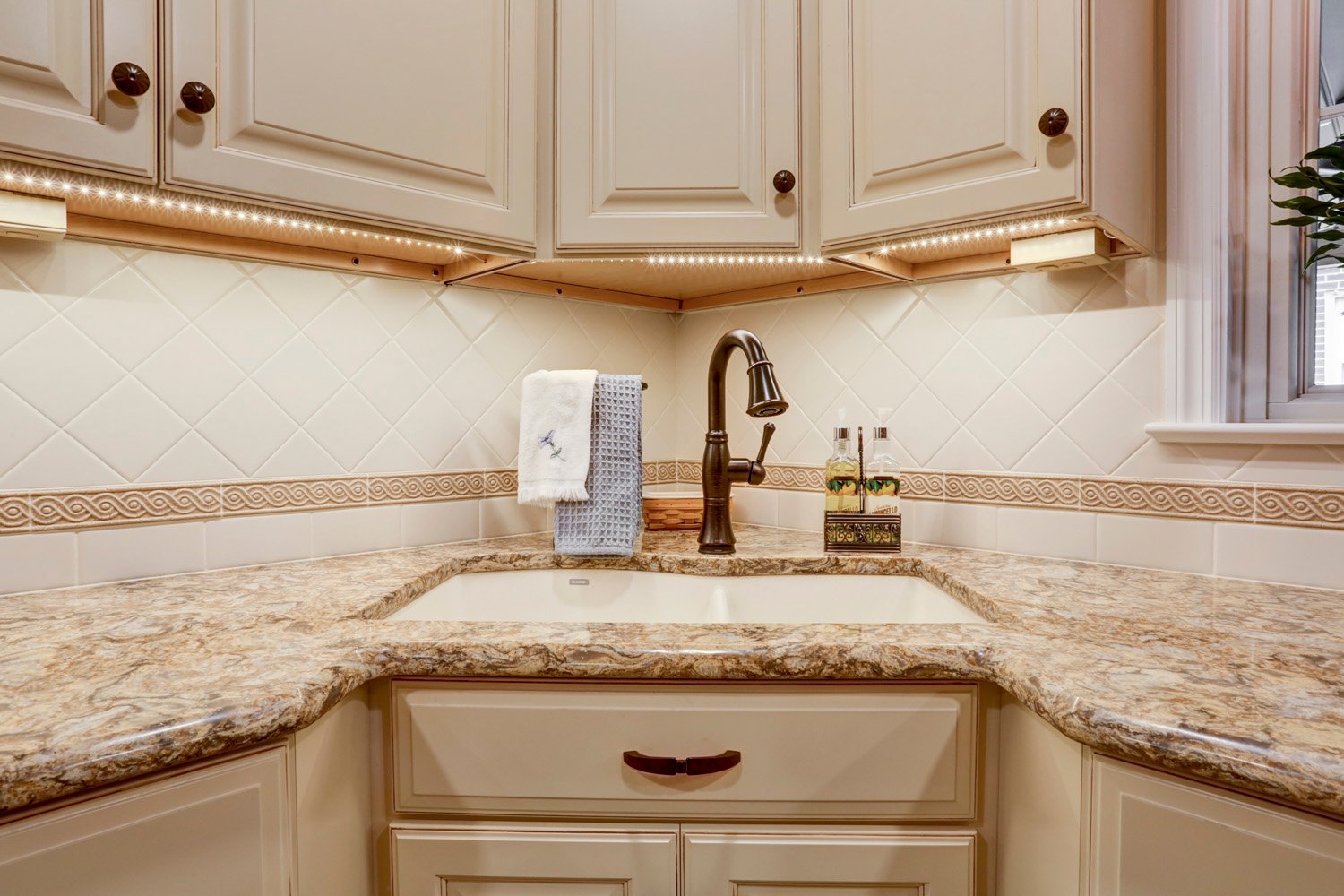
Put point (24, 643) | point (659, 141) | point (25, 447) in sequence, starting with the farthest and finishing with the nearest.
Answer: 1. point (659, 141)
2. point (25, 447)
3. point (24, 643)

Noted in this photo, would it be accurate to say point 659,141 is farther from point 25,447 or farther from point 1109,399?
point 25,447

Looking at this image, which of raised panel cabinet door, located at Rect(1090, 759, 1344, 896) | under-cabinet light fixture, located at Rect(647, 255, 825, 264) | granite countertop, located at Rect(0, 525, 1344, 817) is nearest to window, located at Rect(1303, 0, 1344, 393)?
granite countertop, located at Rect(0, 525, 1344, 817)

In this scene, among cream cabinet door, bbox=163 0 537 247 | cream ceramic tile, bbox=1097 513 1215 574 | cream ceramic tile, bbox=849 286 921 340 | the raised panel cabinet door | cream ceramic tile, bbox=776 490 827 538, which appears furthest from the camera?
cream ceramic tile, bbox=776 490 827 538

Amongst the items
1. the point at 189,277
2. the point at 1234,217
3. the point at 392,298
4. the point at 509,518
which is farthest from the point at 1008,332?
the point at 189,277

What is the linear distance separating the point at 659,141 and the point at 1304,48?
100 cm

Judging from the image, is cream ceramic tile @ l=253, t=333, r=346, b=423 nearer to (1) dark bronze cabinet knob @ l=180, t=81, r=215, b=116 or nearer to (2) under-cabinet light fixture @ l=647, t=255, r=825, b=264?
(1) dark bronze cabinet knob @ l=180, t=81, r=215, b=116

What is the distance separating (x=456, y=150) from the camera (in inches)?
44.8

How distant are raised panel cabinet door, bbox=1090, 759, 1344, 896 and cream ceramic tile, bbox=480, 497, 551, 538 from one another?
1.12 meters

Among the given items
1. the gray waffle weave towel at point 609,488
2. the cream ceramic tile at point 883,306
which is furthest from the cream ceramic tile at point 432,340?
the cream ceramic tile at point 883,306

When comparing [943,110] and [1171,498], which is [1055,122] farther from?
[1171,498]

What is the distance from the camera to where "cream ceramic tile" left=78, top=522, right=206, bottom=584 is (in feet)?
3.59

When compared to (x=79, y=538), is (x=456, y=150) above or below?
above

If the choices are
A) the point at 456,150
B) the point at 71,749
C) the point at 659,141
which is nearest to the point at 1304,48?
the point at 659,141

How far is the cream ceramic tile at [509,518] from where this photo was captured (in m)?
1.52
